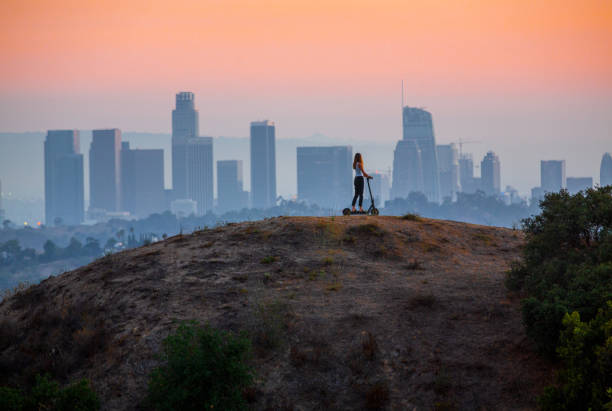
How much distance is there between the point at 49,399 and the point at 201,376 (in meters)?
3.17

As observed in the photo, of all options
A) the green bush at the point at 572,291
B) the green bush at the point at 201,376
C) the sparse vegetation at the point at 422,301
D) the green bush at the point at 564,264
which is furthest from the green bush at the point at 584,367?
the green bush at the point at 201,376

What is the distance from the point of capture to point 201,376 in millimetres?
11547

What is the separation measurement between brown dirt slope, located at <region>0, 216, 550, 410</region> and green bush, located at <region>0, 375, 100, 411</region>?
1.71m

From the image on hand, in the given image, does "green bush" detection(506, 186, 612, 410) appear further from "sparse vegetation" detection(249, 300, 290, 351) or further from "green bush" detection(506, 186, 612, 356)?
"sparse vegetation" detection(249, 300, 290, 351)

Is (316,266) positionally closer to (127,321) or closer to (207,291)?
(207,291)

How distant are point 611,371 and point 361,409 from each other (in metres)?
4.94

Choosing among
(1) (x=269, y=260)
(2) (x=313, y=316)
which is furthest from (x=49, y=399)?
(1) (x=269, y=260)

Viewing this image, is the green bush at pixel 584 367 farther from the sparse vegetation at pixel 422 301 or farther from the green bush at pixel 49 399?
the green bush at pixel 49 399

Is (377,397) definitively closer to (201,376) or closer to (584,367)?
(201,376)

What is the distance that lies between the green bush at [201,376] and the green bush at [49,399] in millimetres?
1474

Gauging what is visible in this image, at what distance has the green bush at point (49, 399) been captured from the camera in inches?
462

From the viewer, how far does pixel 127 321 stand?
16.4m

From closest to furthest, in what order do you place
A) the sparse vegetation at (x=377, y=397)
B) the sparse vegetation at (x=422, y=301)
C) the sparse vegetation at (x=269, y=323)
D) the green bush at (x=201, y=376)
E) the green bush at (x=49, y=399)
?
the green bush at (x=201, y=376), the green bush at (x=49, y=399), the sparse vegetation at (x=377, y=397), the sparse vegetation at (x=269, y=323), the sparse vegetation at (x=422, y=301)

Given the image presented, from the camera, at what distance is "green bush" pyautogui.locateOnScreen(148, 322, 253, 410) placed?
37.9 ft
